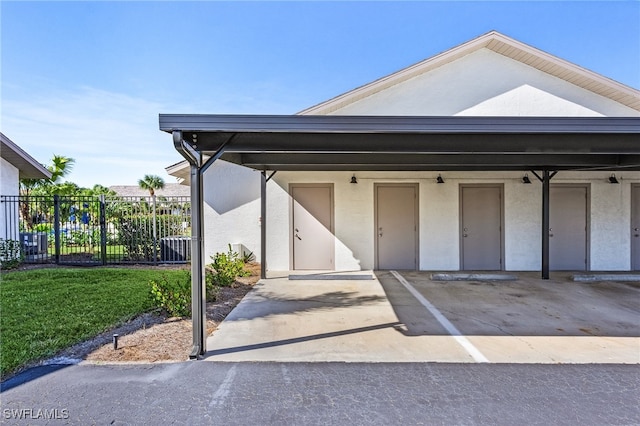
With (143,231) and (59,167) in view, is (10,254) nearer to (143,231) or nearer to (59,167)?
(143,231)

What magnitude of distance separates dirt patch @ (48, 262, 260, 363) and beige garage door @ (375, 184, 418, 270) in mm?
4993

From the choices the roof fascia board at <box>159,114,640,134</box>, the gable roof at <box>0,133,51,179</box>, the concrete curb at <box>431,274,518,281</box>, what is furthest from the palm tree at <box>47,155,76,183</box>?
the concrete curb at <box>431,274,518,281</box>

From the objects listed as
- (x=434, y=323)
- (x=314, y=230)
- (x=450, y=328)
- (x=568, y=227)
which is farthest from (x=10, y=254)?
(x=568, y=227)

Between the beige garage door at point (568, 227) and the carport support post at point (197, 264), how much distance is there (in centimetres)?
932

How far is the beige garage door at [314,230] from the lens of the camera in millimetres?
9680

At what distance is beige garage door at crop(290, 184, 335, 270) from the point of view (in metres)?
9.68

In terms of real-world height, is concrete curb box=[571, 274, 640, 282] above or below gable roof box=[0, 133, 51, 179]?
below

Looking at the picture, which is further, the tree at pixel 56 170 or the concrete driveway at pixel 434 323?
the tree at pixel 56 170

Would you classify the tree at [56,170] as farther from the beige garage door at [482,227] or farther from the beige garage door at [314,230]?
the beige garage door at [482,227]

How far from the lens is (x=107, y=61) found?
10.8 metres

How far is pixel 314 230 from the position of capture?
31.8 feet

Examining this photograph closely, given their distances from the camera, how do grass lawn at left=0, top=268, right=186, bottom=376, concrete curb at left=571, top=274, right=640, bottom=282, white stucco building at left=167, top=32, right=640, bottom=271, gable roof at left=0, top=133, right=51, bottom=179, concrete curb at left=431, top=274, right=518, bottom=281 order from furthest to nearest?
gable roof at left=0, top=133, right=51, bottom=179
white stucco building at left=167, top=32, right=640, bottom=271
concrete curb at left=431, top=274, right=518, bottom=281
concrete curb at left=571, top=274, right=640, bottom=282
grass lawn at left=0, top=268, right=186, bottom=376

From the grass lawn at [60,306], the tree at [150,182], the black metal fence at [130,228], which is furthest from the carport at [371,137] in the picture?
the tree at [150,182]

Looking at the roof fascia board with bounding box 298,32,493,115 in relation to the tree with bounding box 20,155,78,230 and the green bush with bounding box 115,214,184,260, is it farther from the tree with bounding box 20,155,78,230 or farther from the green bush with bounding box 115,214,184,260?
the tree with bounding box 20,155,78,230
